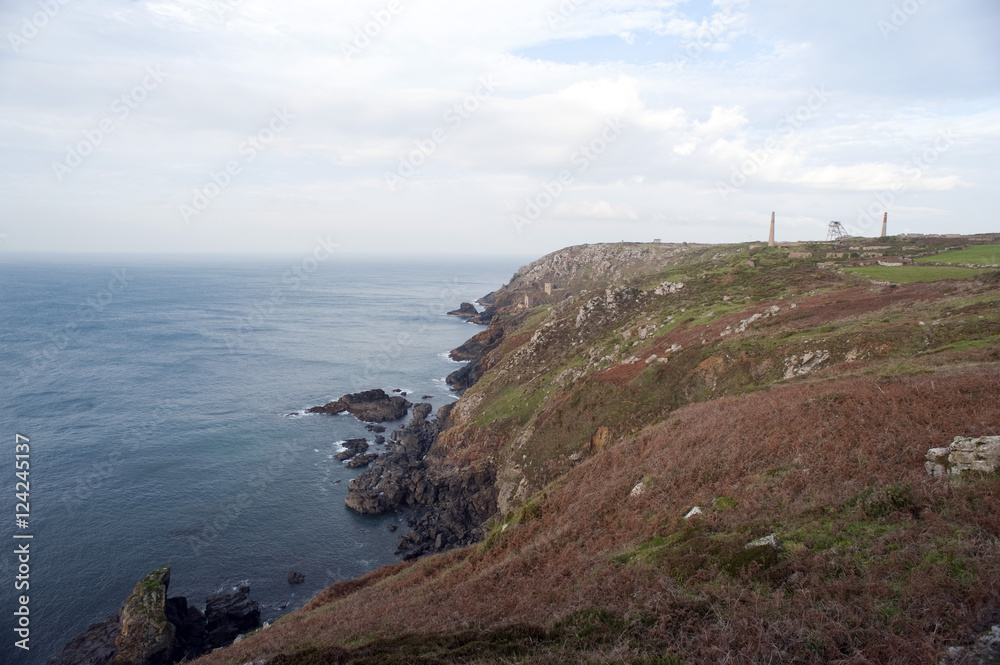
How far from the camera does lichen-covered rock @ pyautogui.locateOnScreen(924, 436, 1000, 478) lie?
11942 mm

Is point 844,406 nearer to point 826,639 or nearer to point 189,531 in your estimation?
point 826,639

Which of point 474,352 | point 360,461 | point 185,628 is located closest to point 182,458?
point 360,461

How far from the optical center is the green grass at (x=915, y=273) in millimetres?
43938

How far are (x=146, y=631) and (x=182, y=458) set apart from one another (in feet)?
86.8

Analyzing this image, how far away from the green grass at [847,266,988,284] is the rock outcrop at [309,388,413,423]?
57622 mm

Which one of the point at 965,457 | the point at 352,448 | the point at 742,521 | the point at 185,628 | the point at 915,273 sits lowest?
the point at 185,628

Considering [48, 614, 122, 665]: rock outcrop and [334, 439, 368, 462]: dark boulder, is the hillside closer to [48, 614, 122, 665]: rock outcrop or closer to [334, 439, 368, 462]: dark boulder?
[48, 614, 122, 665]: rock outcrop

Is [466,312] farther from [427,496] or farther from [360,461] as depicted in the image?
[427,496]

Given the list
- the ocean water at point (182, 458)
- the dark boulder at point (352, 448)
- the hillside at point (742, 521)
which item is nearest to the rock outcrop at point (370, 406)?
the ocean water at point (182, 458)

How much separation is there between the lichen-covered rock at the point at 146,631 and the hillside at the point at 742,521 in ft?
25.0

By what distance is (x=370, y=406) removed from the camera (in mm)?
65438

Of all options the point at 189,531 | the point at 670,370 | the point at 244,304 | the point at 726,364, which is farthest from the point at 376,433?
the point at 244,304

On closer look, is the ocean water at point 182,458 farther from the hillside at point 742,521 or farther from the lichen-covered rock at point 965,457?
the lichen-covered rock at point 965,457

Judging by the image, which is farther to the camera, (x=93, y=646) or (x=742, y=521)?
(x=93, y=646)
